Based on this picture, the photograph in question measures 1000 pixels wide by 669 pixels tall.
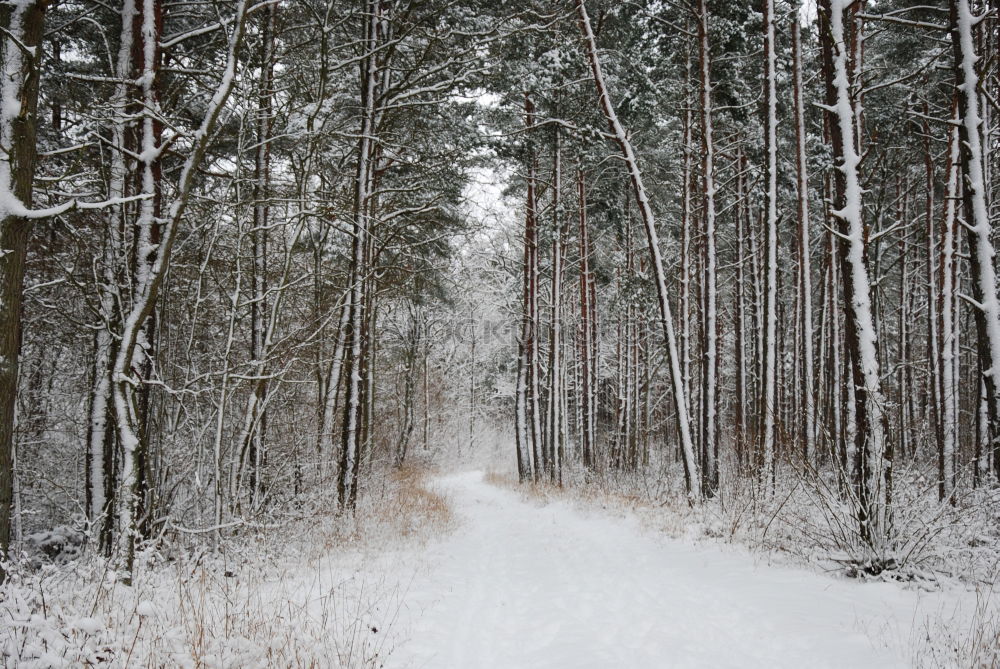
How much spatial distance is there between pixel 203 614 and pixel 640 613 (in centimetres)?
320

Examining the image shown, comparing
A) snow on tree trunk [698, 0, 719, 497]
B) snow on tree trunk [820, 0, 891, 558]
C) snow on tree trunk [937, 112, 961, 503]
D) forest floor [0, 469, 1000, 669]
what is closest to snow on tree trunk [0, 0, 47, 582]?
forest floor [0, 469, 1000, 669]

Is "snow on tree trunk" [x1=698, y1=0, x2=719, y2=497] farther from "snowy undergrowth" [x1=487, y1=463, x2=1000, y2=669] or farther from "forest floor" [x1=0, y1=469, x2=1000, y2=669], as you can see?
"forest floor" [x1=0, y1=469, x2=1000, y2=669]

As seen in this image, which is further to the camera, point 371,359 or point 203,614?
point 371,359

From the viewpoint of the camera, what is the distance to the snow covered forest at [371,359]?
332cm

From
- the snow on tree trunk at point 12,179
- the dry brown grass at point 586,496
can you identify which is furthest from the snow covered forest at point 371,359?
the dry brown grass at point 586,496

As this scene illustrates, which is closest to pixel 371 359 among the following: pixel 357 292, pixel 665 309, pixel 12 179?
pixel 357 292

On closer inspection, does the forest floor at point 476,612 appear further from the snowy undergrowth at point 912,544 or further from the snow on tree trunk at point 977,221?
the snow on tree trunk at point 977,221

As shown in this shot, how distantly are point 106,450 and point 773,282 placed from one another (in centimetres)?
1112

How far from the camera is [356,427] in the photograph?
27.7 feet

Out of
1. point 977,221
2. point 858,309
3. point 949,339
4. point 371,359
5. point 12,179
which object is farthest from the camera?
point 371,359

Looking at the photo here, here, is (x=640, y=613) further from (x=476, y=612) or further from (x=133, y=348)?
(x=133, y=348)

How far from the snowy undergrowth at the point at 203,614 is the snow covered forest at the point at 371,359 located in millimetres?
30

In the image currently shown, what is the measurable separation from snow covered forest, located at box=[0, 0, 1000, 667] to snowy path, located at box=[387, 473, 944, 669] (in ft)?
0.13

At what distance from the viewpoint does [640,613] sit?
4145mm
